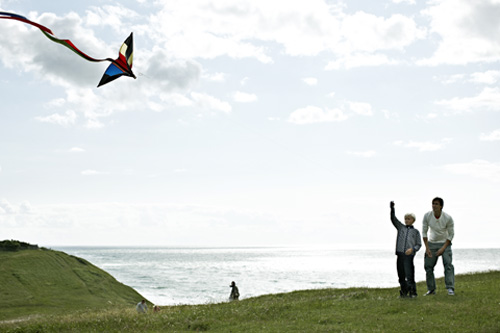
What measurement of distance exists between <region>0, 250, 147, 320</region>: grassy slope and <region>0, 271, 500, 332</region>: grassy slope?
1783 centimetres

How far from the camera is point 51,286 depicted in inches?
1608

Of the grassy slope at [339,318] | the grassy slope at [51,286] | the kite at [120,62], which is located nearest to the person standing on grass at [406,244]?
the grassy slope at [339,318]

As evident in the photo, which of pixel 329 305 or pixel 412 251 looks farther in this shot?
pixel 329 305

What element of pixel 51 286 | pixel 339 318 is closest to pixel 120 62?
pixel 339 318

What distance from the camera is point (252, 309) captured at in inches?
757

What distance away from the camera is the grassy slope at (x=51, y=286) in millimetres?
36084

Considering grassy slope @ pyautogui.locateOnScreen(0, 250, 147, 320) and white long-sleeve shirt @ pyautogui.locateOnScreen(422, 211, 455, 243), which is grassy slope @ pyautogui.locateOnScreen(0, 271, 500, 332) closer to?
white long-sleeve shirt @ pyautogui.locateOnScreen(422, 211, 455, 243)

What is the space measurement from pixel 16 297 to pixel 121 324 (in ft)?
77.6

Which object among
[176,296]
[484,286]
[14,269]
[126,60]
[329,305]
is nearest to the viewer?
[126,60]

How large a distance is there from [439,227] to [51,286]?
115 feet

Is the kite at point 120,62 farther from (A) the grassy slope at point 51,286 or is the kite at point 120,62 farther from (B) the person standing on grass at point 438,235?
(A) the grassy slope at point 51,286

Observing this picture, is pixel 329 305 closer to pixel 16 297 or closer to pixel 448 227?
pixel 448 227

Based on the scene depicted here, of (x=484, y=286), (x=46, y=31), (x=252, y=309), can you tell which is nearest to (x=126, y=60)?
(x=46, y=31)

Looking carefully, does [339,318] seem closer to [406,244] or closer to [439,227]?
[406,244]
